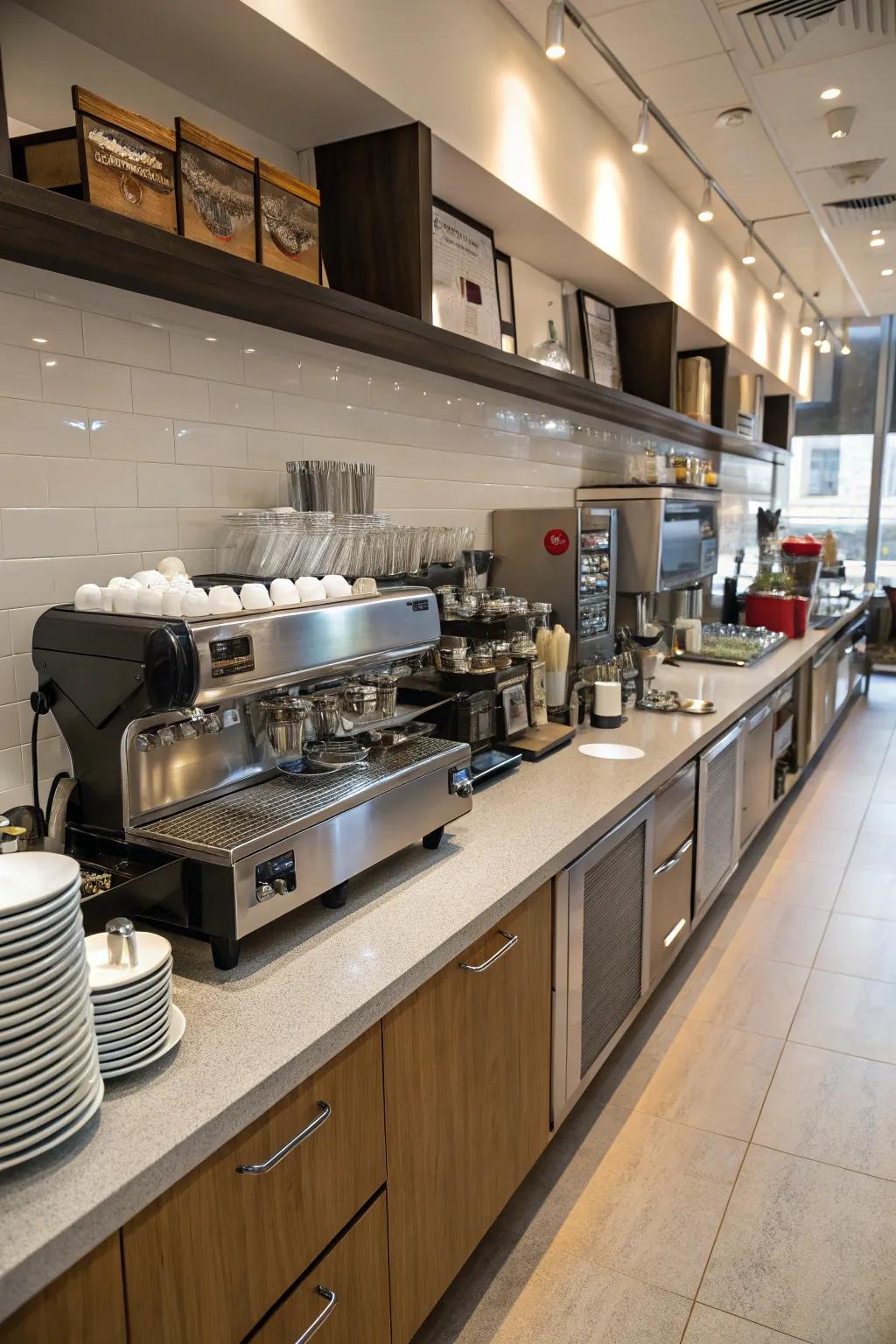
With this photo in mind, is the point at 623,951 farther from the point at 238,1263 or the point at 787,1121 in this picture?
the point at 238,1263

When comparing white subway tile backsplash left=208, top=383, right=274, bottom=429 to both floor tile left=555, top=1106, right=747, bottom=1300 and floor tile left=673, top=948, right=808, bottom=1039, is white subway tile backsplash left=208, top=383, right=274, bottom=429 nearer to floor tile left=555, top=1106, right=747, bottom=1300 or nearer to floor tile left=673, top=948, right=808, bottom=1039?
floor tile left=555, top=1106, right=747, bottom=1300

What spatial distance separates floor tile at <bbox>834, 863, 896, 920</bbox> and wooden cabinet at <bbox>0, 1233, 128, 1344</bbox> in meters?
3.20

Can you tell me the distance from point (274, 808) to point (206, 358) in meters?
1.01

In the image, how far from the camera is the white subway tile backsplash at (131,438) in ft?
5.59

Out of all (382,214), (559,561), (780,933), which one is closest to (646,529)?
(559,561)

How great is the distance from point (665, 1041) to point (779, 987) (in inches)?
21.5

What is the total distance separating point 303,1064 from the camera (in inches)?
46.5

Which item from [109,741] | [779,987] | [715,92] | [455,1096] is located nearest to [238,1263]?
[455,1096]

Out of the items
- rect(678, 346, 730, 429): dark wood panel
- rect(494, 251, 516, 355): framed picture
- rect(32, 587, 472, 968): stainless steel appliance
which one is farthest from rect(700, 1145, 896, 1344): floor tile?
rect(678, 346, 730, 429): dark wood panel

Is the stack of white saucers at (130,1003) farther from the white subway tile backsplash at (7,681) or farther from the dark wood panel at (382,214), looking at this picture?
the dark wood panel at (382,214)

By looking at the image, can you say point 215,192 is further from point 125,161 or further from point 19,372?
point 19,372

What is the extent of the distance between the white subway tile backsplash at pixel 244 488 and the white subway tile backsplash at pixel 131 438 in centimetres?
14

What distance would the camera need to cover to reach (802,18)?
8.88 ft

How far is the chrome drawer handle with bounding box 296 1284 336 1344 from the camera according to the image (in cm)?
125
